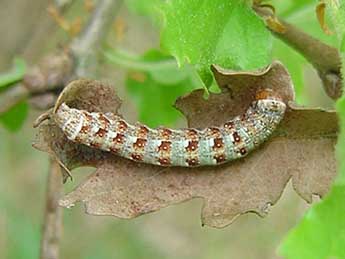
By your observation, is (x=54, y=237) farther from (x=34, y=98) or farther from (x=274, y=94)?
(x=274, y=94)

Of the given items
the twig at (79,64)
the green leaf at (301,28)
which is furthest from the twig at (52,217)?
the green leaf at (301,28)

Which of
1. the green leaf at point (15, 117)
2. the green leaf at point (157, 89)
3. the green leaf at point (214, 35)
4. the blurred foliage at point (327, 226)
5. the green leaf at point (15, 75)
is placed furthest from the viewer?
the green leaf at point (15, 117)

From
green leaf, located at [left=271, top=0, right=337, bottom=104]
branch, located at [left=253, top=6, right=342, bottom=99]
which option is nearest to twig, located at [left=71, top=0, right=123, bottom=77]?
green leaf, located at [left=271, top=0, right=337, bottom=104]

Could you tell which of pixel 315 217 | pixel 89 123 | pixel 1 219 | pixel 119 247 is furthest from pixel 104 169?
pixel 119 247

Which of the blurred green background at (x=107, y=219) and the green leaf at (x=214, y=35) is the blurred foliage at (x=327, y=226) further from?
the blurred green background at (x=107, y=219)

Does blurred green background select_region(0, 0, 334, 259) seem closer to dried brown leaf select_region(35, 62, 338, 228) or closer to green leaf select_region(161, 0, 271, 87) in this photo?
dried brown leaf select_region(35, 62, 338, 228)

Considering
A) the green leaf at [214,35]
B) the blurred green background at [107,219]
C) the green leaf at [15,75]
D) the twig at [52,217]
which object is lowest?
the blurred green background at [107,219]

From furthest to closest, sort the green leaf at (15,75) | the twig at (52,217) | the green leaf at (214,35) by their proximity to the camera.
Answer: the green leaf at (15,75), the twig at (52,217), the green leaf at (214,35)
